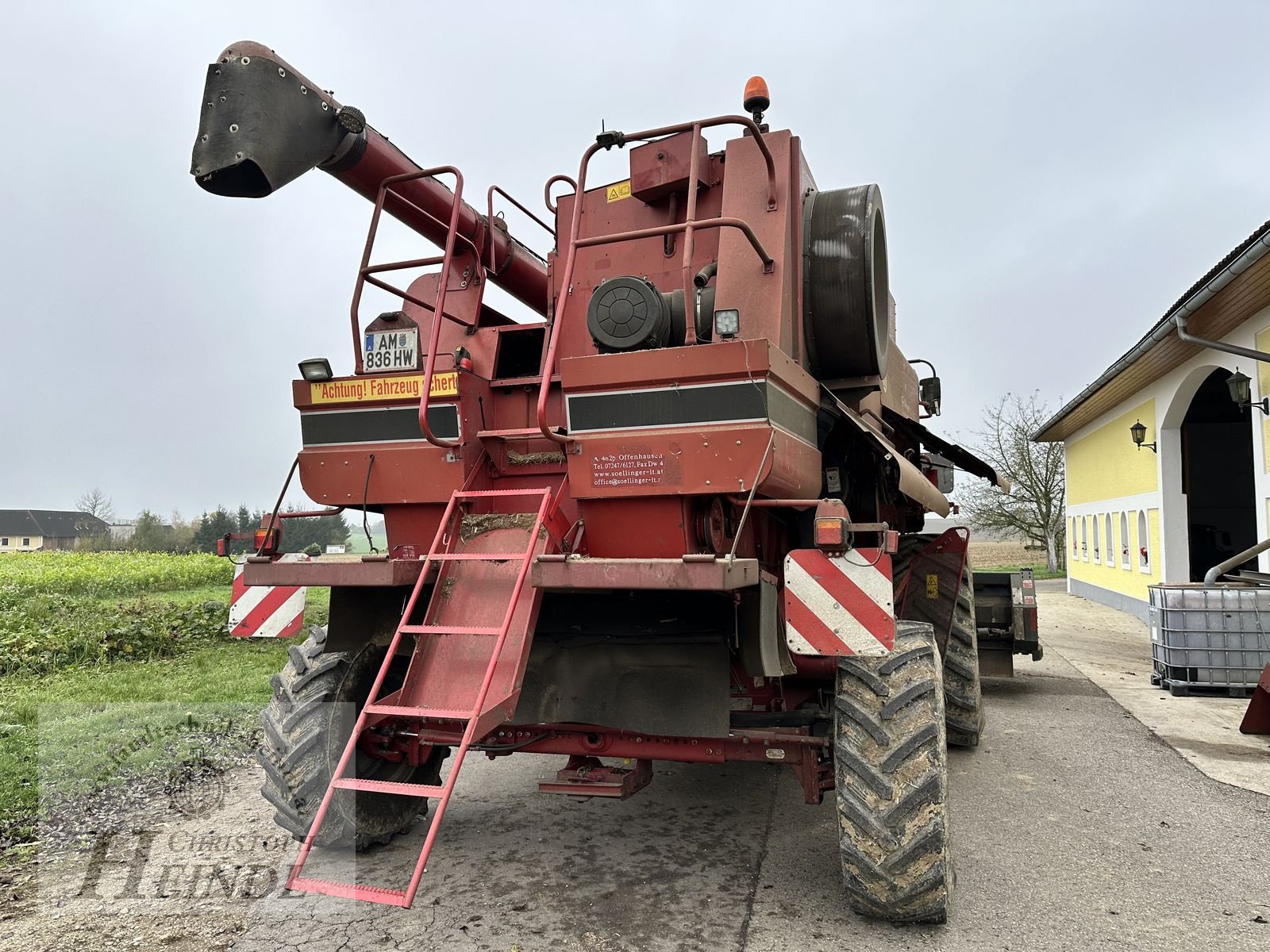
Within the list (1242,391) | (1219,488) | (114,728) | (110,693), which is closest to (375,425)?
(114,728)

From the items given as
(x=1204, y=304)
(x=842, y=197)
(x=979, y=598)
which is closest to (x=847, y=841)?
(x=842, y=197)

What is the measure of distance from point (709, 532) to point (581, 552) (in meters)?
0.55

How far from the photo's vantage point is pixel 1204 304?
9805 millimetres

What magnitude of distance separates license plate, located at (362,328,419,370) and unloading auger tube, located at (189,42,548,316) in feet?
2.67

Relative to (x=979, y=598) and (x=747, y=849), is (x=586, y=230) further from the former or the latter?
(x=979, y=598)

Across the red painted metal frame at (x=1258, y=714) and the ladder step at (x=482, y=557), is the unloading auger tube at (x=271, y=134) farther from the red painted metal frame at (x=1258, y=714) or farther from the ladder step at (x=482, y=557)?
the red painted metal frame at (x=1258, y=714)

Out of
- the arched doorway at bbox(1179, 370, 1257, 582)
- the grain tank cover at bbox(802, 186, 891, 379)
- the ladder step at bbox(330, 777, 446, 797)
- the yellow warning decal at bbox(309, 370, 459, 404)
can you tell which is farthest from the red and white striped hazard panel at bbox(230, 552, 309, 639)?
the arched doorway at bbox(1179, 370, 1257, 582)

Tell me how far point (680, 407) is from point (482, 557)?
1.00 m

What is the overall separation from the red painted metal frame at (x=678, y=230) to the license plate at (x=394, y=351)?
906mm

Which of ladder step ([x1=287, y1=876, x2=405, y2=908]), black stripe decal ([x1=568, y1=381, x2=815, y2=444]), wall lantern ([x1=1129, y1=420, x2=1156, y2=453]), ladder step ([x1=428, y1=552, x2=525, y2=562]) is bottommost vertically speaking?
ladder step ([x1=287, y1=876, x2=405, y2=908])

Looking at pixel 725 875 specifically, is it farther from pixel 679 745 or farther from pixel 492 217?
pixel 492 217

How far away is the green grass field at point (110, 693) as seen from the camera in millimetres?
5449

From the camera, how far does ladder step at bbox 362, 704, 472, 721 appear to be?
10.3ft

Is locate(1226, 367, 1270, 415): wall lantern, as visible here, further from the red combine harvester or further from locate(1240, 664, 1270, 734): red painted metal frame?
the red combine harvester
